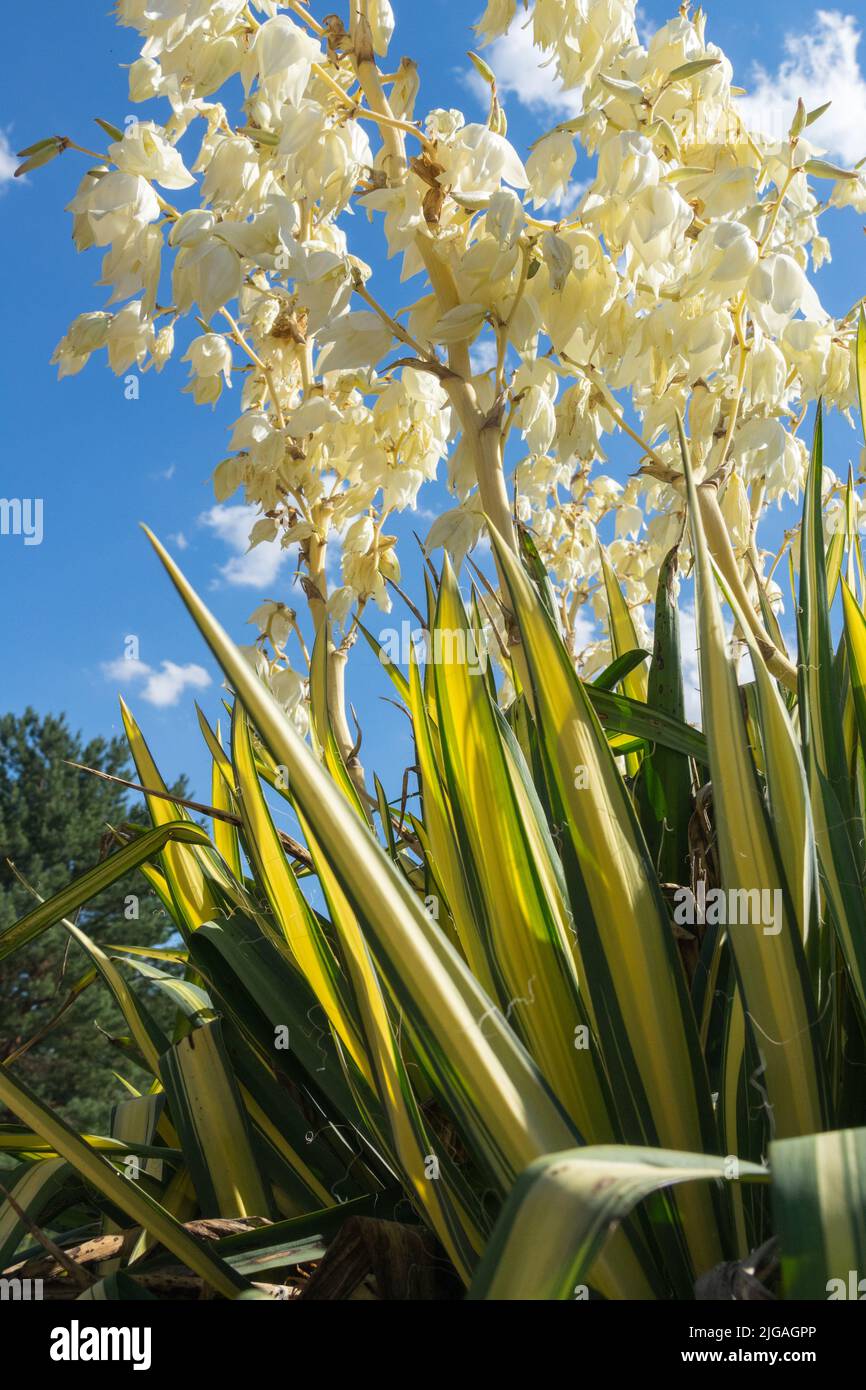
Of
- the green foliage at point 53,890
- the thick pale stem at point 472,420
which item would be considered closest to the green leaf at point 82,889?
the thick pale stem at point 472,420

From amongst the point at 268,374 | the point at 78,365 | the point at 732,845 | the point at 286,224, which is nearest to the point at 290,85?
the point at 286,224

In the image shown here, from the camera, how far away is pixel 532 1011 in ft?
1.55

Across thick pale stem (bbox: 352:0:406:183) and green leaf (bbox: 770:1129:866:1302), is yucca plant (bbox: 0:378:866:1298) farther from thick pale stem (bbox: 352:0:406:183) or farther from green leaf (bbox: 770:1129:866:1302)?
thick pale stem (bbox: 352:0:406:183)

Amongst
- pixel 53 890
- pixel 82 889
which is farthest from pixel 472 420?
pixel 53 890

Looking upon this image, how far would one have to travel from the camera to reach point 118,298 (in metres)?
1.05

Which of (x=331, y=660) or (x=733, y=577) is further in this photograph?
(x=331, y=660)

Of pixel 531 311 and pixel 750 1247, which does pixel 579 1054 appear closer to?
pixel 750 1247

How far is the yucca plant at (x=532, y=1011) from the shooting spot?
1.07 ft

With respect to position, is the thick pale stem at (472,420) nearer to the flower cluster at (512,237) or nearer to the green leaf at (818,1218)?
the flower cluster at (512,237)

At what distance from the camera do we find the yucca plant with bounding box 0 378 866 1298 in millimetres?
325

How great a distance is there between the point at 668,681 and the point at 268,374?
1014 millimetres
